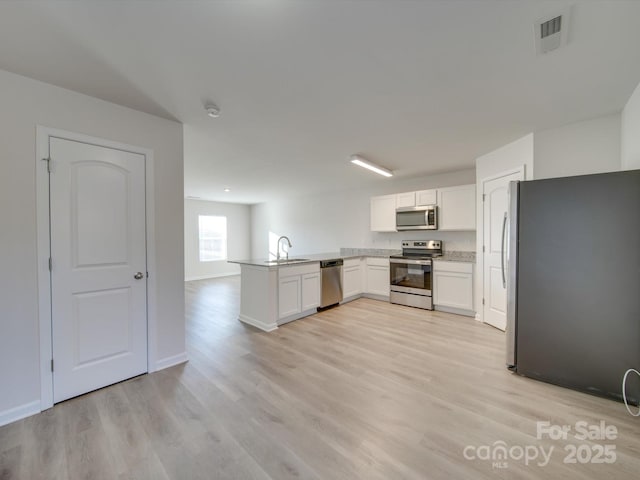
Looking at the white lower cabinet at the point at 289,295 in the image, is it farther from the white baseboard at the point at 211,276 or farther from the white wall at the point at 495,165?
the white baseboard at the point at 211,276

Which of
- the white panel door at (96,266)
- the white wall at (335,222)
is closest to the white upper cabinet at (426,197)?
the white wall at (335,222)

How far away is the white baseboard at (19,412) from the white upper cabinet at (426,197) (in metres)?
5.29

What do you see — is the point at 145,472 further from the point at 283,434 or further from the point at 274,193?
the point at 274,193

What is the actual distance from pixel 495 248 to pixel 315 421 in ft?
10.7

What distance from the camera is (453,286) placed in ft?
14.2

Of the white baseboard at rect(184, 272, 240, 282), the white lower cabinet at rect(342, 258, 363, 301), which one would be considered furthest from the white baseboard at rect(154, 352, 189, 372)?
the white baseboard at rect(184, 272, 240, 282)

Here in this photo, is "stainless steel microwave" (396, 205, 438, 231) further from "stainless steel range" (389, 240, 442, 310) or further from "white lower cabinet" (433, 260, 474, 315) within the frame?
"white lower cabinet" (433, 260, 474, 315)

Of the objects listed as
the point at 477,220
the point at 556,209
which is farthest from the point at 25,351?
the point at 477,220

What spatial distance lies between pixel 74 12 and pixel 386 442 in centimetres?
306

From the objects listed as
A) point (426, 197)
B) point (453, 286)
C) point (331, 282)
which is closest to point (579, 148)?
point (426, 197)

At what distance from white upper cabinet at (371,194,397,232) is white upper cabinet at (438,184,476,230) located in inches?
35.2

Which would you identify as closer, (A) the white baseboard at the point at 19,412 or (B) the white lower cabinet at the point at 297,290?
(A) the white baseboard at the point at 19,412

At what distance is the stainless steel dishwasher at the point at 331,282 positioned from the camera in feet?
14.9

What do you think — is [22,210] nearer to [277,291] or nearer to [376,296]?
[277,291]
